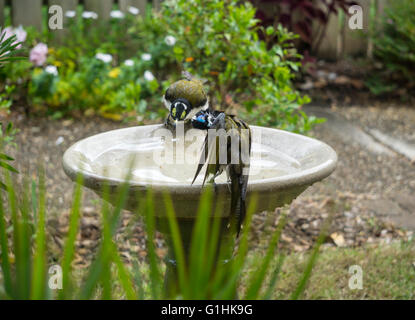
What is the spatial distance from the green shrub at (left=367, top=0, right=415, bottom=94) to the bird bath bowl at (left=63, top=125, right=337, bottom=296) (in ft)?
13.3

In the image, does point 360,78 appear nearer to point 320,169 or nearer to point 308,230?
point 308,230

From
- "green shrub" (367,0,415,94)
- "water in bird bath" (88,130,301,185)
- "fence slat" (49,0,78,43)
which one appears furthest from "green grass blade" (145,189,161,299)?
"fence slat" (49,0,78,43)

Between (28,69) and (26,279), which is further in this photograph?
(28,69)

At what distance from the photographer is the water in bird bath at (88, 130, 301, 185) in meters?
1.89

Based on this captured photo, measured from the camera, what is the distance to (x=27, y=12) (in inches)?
250

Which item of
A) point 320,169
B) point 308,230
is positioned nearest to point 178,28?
point 308,230

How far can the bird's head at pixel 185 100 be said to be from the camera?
64.7 inches

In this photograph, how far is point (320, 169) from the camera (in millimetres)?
1739

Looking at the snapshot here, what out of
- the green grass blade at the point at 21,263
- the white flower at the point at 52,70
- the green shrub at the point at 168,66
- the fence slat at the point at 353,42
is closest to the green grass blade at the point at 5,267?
the green grass blade at the point at 21,263

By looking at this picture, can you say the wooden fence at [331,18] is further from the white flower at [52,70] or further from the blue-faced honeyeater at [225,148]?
the blue-faced honeyeater at [225,148]

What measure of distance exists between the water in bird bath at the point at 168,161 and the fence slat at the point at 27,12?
4.81m

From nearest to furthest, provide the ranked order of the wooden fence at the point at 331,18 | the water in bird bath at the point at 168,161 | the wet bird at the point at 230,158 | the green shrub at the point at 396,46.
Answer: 1. the wet bird at the point at 230,158
2. the water in bird bath at the point at 168,161
3. the green shrub at the point at 396,46
4. the wooden fence at the point at 331,18
